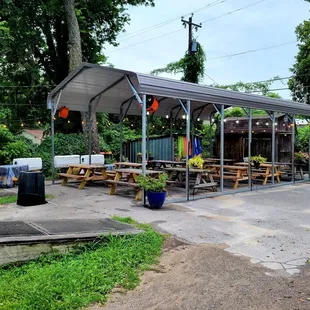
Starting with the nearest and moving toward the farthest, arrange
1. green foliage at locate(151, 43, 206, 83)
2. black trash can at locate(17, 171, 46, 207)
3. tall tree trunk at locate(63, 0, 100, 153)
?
black trash can at locate(17, 171, 46, 207)
tall tree trunk at locate(63, 0, 100, 153)
green foliage at locate(151, 43, 206, 83)

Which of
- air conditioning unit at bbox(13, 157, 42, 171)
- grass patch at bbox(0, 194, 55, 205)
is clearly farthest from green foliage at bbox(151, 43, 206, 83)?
grass patch at bbox(0, 194, 55, 205)

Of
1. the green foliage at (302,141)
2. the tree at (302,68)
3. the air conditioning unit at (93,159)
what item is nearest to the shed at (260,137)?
the green foliage at (302,141)

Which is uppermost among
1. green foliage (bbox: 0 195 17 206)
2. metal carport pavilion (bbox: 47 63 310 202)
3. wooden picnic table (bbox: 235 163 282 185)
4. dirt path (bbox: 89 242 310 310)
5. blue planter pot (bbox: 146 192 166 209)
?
metal carport pavilion (bbox: 47 63 310 202)

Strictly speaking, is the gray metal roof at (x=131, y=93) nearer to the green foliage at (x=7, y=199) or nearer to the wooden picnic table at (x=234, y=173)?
the wooden picnic table at (x=234, y=173)

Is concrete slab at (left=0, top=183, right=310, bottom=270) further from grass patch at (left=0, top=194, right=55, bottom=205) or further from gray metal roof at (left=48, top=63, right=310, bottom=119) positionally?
gray metal roof at (left=48, top=63, right=310, bottom=119)

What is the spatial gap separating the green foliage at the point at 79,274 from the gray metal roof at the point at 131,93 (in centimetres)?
362

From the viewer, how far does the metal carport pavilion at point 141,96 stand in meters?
7.00

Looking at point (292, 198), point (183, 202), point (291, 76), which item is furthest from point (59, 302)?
point (291, 76)

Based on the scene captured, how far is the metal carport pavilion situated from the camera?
7004mm

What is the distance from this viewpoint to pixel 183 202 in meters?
7.32

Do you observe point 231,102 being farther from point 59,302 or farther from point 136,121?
point 136,121

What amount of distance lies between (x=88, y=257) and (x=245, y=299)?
5.75 ft

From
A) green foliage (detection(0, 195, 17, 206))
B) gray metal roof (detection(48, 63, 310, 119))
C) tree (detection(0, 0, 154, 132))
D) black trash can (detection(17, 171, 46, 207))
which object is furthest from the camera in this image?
tree (detection(0, 0, 154, 132))

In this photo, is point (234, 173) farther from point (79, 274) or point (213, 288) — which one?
point (79, 274)
